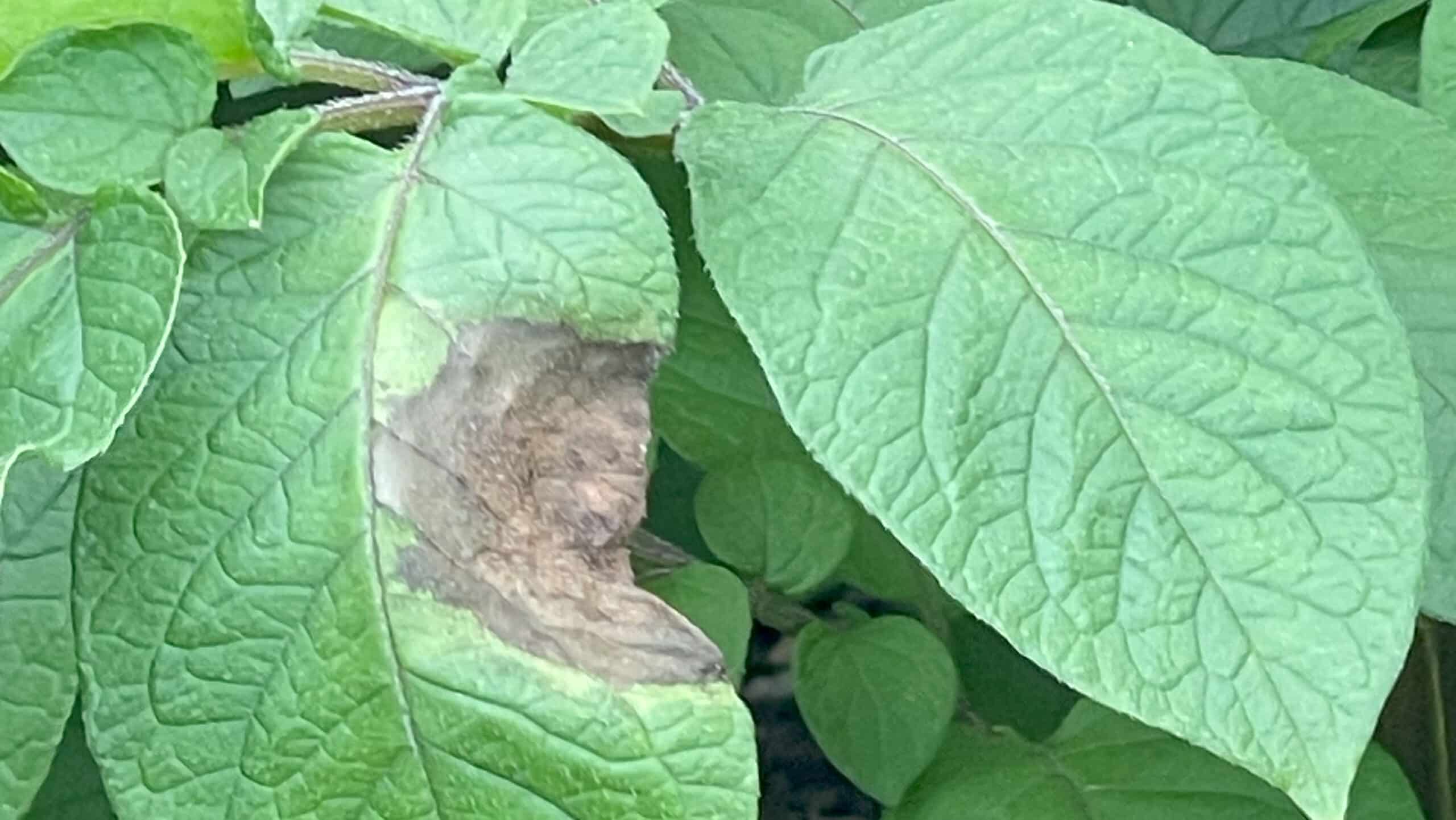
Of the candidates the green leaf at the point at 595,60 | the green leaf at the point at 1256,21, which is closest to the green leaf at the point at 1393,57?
the green leaf at the point at 1256,21

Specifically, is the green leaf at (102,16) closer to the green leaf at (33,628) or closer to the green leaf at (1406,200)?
the green leaf at (33,628)

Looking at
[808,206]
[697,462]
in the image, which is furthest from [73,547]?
[697,462]

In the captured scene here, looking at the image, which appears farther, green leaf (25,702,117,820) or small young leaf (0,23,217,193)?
green leaf (25,702,117,820)

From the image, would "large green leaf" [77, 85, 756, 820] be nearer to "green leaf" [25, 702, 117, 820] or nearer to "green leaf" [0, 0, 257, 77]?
"green leaf" [0, 0, 257, 77]

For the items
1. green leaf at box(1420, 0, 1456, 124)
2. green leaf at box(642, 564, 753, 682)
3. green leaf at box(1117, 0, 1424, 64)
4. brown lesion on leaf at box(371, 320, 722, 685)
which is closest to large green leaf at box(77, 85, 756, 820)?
brown lesion on leaf at box(371, 320, 722, 685)

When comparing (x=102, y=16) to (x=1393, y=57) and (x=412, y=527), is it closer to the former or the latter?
(x=412, y=527)

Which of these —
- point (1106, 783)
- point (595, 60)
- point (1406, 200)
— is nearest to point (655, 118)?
point (595, 60)
